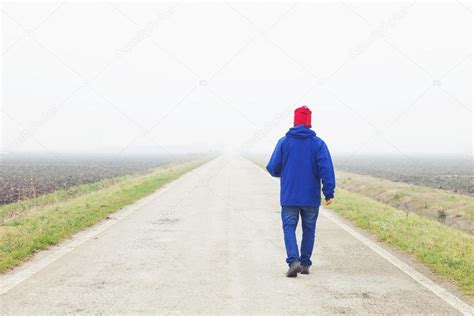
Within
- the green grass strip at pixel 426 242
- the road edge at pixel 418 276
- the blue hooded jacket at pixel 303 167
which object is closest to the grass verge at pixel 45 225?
the blue hooded jacket at pixel 303 167

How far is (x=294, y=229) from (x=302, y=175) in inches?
28.0

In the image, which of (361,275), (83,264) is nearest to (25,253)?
(83,264)

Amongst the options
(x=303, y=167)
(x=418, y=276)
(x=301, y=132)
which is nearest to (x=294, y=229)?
(x=303, y=167)

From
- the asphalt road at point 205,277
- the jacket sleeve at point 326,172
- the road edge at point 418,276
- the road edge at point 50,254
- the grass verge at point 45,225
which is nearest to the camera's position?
the asphalt road at point 205,277

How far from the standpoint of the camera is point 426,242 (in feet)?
28.1

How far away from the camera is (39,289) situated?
5.58m

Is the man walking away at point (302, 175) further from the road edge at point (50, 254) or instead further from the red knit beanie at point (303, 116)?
the road edge at point (50, 254)

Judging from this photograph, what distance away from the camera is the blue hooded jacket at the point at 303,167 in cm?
644

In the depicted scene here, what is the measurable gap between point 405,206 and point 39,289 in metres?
15.1

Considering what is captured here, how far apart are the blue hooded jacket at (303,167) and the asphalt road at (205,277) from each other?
1.02m

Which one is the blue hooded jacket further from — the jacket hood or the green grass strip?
the green grass strip

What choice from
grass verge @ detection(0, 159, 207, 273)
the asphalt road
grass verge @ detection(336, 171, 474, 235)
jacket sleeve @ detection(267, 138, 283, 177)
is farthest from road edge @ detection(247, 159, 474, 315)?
grass verge @ detection(0, 159, 207, 273)

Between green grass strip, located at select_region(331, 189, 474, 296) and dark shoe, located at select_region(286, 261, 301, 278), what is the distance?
1888 mm

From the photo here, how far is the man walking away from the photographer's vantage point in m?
6.45
